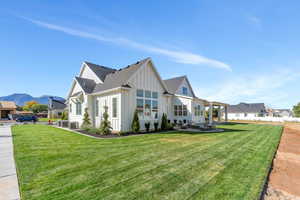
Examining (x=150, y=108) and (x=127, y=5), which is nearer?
(x=127, y=5)

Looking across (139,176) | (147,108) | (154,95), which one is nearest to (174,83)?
(154,95)

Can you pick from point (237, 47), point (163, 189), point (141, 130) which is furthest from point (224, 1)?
point (163, 189)

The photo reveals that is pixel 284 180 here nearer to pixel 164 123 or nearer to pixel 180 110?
pixel 164 123

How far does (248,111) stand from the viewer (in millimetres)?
49219

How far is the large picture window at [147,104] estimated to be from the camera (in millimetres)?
12473

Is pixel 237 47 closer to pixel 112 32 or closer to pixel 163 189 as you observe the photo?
pixel 112 32

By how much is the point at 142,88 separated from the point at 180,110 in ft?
22.4

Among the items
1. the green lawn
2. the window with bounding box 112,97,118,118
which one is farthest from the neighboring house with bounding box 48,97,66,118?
the green lawn

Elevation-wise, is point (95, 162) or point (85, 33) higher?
point (85, 33)

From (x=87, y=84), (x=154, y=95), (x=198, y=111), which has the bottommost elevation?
(x=198, y=111)

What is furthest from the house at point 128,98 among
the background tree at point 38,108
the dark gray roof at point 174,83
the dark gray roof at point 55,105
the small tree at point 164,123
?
the background tree at point 38,108

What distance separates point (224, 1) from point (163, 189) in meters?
13.3

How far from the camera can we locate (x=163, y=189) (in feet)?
9.70

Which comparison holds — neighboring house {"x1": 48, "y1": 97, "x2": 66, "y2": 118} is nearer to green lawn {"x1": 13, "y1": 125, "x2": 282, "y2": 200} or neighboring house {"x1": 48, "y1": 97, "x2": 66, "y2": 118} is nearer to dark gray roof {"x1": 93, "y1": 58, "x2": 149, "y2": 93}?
dark gray roof {"x1": 93, "y1": 58, "x2": 149, "y2": 93}
